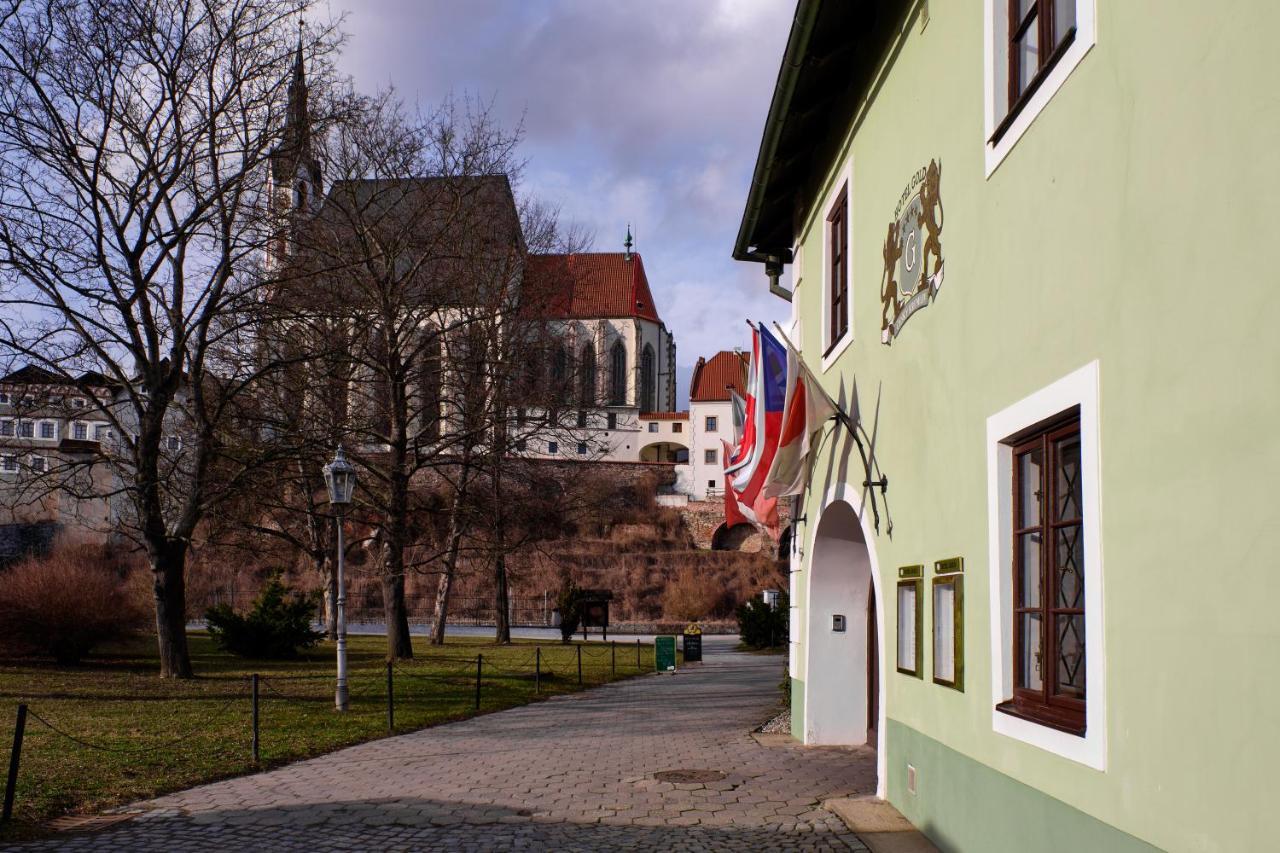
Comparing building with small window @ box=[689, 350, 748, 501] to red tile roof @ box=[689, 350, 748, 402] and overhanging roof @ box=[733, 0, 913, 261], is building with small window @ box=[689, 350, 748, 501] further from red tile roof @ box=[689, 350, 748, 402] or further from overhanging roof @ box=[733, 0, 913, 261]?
overhanging roof @ box=[733, 0, 913, 261]

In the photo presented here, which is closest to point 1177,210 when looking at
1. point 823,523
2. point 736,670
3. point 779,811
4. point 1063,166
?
point 1063,166

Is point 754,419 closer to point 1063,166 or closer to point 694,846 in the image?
point 694,846

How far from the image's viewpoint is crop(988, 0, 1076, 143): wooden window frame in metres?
5.55

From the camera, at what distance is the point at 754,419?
35.9ft

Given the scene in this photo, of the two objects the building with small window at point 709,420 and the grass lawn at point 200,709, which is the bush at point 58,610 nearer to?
the grass lawn at point 200,709

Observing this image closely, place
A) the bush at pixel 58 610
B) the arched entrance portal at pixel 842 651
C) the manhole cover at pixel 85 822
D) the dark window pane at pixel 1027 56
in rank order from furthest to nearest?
the bush at pixel 58 610 < the arched entrance portal at pixel 842 651 < the manhole cover at pixel 85 822 < the dark window pane at pixel 1027 56

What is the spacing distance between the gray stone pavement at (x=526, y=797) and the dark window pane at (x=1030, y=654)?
224 cm

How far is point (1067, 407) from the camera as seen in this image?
524 centimetres

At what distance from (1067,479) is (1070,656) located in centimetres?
82

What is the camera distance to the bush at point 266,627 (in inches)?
1110

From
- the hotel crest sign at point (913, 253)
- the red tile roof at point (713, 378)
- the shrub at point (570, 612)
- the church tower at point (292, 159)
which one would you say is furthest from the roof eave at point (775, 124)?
the red tile roof at point (713, 378)

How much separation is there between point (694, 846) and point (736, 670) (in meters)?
20.5

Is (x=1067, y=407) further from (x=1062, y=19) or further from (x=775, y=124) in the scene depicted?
(x=775, y=124)

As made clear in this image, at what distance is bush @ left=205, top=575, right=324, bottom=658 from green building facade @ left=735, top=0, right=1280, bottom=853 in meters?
20.9
